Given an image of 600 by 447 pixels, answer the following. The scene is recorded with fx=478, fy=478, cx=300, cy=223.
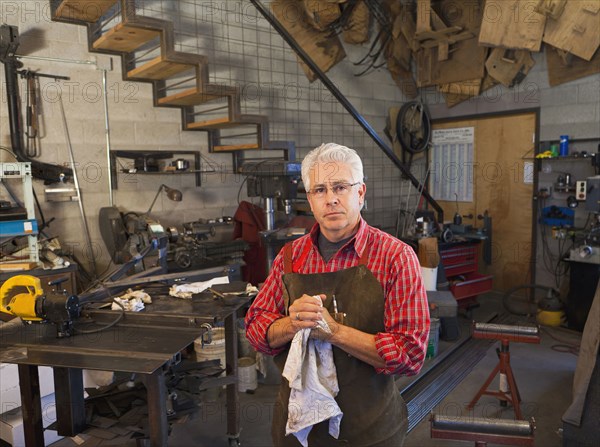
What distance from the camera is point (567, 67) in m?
4.36

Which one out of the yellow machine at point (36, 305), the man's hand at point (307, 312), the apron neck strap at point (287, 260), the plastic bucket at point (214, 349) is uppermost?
the apron neck strap at point (287, 260)

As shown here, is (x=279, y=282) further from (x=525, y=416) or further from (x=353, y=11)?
(x=353, y=11)

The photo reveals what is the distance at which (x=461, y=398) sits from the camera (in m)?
2.99

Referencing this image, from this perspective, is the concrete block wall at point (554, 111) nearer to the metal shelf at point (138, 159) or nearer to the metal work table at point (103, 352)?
the metal shelf at point (138, 159)

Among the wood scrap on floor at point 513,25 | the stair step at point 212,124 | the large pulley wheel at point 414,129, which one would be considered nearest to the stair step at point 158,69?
the stair step at point 212,124

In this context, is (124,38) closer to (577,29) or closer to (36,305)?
(36,305)

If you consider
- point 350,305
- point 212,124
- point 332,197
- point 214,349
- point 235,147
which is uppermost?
point 212,124

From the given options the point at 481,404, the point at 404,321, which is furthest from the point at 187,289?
the point at 481,404

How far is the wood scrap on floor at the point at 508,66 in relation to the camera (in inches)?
185

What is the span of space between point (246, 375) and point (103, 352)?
1570mm

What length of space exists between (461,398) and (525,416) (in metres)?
0.38

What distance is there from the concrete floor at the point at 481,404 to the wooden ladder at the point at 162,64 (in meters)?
1.77

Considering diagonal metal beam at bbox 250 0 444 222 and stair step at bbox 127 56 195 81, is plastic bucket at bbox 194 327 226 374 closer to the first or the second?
stair step at bbox 127 56 195 81

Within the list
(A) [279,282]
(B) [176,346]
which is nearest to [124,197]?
(B) [176,346]
